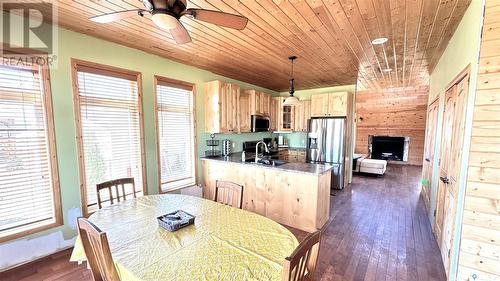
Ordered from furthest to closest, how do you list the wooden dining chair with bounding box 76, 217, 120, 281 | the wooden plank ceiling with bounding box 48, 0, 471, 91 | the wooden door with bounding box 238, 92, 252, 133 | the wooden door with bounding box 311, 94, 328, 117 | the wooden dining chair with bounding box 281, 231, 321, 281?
the wooden door with bounding box 311, 94, 328, 117 < the wooden door with bounding box 238, 92, 252, 133 < the wooden plank ceiling with bounding box 48, 0, 471, 91 < the wooden dining chair with bounding box 76, 217, 120, 281 < the wooden dining chair with bounding box 281, 231, 321, 281

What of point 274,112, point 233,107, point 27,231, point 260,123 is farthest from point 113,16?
point 274,112

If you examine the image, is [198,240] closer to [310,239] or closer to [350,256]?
[310,239]

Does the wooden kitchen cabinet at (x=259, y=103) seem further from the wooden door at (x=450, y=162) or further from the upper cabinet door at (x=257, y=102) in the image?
the wooden door at (x=450, y=162)

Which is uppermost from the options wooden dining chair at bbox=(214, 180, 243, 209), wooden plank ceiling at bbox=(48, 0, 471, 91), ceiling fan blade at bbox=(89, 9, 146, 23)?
wooden plank ceiling at bbox=(48, 0, 471, 91)

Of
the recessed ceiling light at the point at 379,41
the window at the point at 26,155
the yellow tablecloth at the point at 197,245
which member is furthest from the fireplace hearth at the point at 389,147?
the window at the point at 26,155

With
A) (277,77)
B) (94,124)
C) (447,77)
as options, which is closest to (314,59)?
(277,77)

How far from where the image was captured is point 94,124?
2.72m

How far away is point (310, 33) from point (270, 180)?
7.06 feet

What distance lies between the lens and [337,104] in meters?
4.92

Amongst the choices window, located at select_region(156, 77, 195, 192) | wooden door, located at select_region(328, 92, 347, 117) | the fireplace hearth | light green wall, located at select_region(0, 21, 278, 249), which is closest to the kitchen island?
window, located at select_region(156, 77, 195, 192)

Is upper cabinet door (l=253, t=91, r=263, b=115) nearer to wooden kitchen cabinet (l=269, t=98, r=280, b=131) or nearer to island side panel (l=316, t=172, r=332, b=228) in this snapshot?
wooden kitchen cabinet (l=269, t=98, r=280, b=131)

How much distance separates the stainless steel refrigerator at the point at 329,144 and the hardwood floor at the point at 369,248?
70cm

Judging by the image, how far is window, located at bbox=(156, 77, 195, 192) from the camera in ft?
11.3

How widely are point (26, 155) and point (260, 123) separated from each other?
3.90 metres
